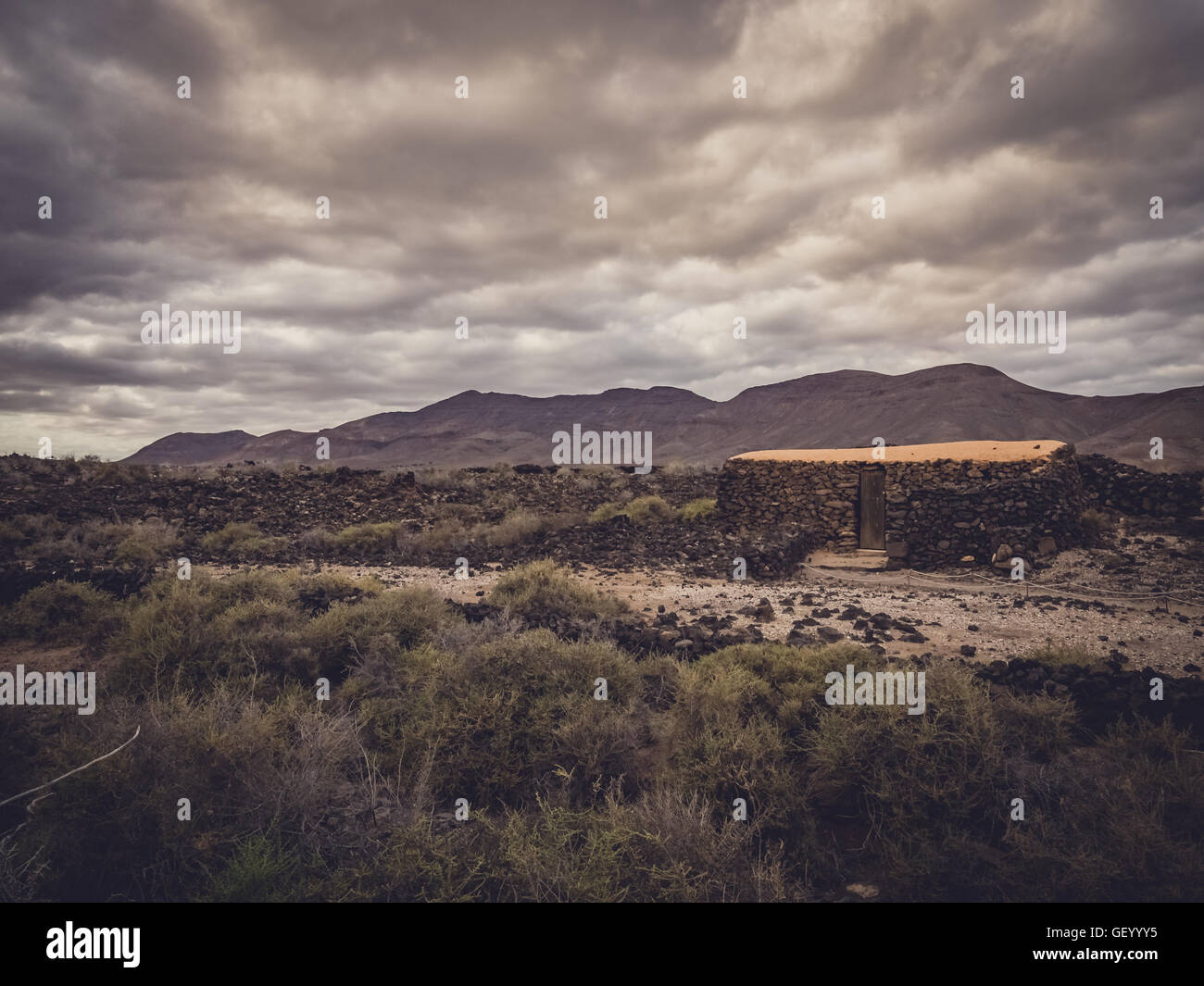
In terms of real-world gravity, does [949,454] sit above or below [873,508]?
above

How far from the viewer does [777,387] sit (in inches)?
3679

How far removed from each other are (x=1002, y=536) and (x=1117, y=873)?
10.7 meters

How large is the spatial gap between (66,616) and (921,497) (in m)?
15.5

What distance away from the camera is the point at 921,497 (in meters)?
13.8

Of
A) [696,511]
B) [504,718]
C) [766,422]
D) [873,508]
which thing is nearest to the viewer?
[504,718]

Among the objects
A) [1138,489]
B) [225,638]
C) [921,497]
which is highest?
[1138,489]

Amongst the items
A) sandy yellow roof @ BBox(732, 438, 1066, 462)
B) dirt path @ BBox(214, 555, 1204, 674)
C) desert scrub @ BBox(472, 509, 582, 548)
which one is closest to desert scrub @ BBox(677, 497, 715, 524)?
sandy yellow roof @ BBox(732, 438, 1066, 462)

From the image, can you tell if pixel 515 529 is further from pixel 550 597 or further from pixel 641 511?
pixel 550 597

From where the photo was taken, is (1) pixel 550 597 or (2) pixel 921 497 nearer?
(1) pixel 550 597

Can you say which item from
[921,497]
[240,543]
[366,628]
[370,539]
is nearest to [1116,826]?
[366,628]

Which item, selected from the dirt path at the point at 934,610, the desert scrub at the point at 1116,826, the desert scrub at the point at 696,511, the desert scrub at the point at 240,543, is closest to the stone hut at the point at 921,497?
the desert scrub at the point at 696,511

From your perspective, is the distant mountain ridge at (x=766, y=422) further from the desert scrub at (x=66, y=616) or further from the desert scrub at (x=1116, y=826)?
the desert scrub at (x=66, y=616)

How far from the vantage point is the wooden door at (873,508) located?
47.6 feet
